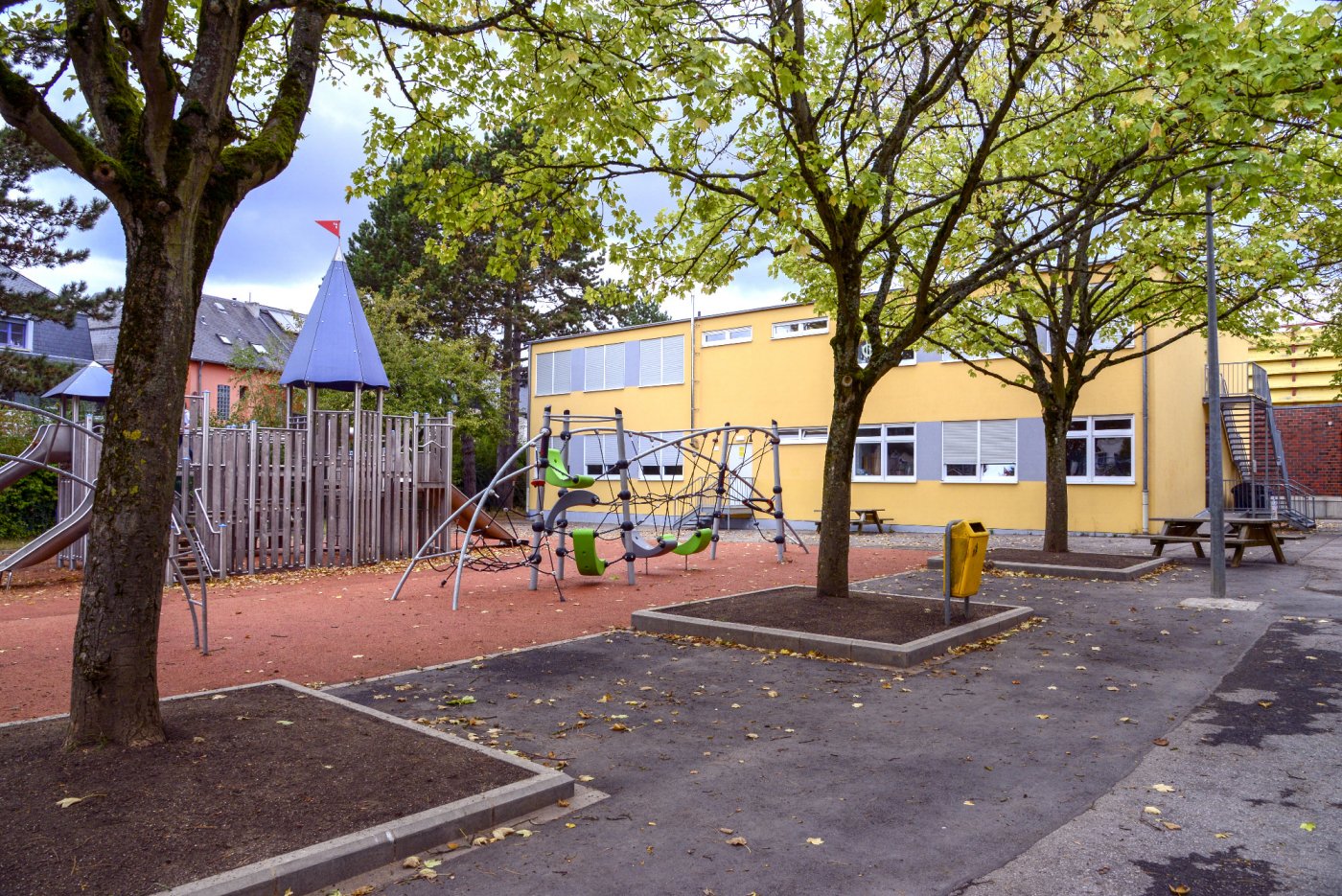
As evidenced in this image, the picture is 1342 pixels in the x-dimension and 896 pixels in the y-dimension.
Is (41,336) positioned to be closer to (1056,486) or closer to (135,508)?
(1056,486)

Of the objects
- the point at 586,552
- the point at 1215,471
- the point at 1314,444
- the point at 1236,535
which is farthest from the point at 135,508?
the point at 1314,444

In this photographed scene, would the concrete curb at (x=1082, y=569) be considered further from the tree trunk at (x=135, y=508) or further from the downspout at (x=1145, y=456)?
the tree trunk at (x=135, y=508)

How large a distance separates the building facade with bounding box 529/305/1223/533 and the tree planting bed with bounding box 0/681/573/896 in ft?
67.8

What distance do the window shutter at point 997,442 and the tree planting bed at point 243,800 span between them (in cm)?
2148

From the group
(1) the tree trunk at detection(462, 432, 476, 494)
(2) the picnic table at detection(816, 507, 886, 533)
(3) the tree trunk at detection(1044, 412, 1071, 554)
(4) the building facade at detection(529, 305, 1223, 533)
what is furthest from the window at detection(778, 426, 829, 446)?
(1) the tree trunk at detection(462, 432, 476, 494)

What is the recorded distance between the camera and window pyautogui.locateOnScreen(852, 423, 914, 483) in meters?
25.9

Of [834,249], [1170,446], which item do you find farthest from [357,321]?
[1170,446]

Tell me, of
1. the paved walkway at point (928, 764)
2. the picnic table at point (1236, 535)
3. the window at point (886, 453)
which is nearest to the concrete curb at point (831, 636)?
the paved walkway at point (928, 764)

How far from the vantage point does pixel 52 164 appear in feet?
73.9

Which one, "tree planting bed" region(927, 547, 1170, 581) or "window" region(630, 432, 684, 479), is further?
"window" region(630, 432, 684, 479)

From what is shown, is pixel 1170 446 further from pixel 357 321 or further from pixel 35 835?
pixel 35 835

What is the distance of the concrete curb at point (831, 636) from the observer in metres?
7.51

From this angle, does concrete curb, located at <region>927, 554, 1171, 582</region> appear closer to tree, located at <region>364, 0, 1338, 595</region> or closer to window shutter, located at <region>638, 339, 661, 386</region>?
tree, located at <region>364, 0, 1338, 595</region>

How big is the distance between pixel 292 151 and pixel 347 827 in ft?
12.8
